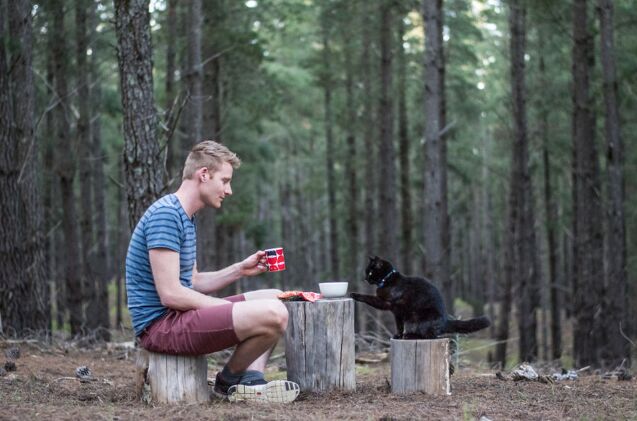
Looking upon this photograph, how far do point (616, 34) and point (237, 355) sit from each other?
1489 cm

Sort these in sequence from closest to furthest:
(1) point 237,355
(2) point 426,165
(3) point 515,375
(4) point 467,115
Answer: (1) point 237,355, (3) point 515,375, (2) point 426,165, (4) point 467,115

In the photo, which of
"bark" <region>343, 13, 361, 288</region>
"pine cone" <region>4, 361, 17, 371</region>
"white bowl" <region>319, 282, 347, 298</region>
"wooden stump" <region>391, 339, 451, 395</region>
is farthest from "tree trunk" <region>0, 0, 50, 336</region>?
"bark" <region>343, 13, 361, 288</region>

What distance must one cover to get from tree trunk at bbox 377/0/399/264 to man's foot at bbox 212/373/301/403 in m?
12.3

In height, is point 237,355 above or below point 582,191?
below

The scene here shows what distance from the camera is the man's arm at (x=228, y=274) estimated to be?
5707 mm

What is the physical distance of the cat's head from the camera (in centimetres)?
626

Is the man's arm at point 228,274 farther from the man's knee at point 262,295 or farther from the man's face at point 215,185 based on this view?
the man's face at point 215,185

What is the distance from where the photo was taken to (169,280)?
508 cm

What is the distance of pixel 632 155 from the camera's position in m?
20.8

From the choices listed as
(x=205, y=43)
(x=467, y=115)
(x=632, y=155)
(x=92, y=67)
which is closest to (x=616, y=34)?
(x=632, y=155)

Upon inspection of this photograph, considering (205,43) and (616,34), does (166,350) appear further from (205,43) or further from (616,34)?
(616,34)

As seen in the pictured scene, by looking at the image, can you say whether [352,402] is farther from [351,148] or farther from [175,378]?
[351,148]

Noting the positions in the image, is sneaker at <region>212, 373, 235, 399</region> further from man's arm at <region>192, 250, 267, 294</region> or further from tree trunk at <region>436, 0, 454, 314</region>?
tree trunk at <region>436, 0, 454, 314</region>

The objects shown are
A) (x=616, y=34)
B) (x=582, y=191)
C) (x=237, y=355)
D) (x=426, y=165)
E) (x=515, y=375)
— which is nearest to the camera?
(x=237, y=355)
